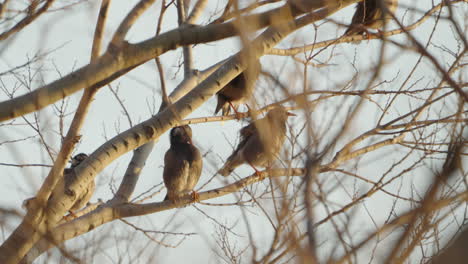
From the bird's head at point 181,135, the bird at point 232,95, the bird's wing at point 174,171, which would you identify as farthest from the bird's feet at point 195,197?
A: the bird at point 232,95

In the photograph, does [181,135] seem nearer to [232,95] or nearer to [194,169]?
[194,169]

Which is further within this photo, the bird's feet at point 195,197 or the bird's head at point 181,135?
the bird's head at point 181,135

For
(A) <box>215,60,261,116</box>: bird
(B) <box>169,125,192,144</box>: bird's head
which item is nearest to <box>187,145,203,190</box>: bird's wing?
(B) <box>169,125,192,144</box>: bird's head

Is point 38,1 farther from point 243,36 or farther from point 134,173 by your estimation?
point 243,36

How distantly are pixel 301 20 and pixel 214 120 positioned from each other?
108 inches

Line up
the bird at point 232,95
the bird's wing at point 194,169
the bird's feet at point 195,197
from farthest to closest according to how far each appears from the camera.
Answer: the bird at point 232,95, the bird's wing at point 194,169, the bird's feet at point 195,197

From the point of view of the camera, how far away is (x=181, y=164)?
320 inches

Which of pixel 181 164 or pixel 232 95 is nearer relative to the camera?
pixel 181 164

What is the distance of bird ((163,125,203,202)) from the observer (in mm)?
7770

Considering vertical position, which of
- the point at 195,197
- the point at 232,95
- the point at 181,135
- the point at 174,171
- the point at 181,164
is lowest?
the point at 195,197

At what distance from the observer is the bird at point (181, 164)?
306 inches

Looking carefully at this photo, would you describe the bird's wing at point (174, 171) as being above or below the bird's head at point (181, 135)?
below

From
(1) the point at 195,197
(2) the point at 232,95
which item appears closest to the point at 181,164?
(2) the point at 232,95

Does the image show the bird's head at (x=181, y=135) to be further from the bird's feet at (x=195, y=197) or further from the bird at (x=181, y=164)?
the bird's feet at (x=195, y=197)
